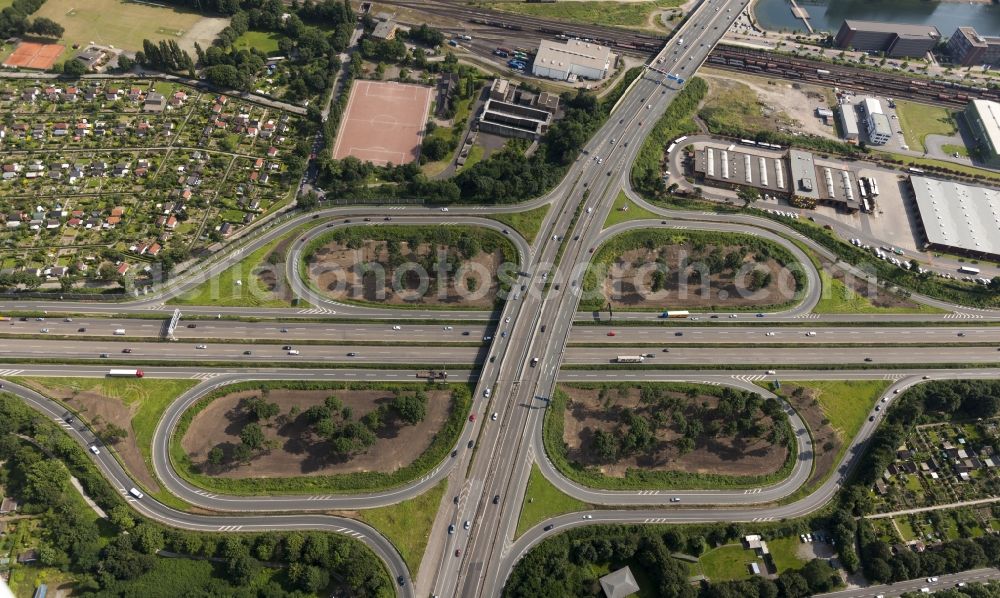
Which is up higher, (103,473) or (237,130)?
(237,130)

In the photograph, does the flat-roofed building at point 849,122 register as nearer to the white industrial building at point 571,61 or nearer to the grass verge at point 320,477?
the white industrial building at point 571,61

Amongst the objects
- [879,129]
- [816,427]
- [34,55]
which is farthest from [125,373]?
[879,129]

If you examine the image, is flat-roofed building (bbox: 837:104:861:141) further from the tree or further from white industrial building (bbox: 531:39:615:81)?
the tree

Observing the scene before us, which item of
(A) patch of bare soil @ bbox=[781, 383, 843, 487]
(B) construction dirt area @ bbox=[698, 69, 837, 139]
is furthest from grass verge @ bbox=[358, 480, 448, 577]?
(B) construction dirt area @ bbox=[698, 69, 837, 139]

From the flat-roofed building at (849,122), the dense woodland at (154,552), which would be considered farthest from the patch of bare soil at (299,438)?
the flat-roofed building at (849,122)

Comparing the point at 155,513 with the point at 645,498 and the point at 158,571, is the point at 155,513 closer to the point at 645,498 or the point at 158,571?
the point at 158,571

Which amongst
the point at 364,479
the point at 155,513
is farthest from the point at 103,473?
the point at 364,479
